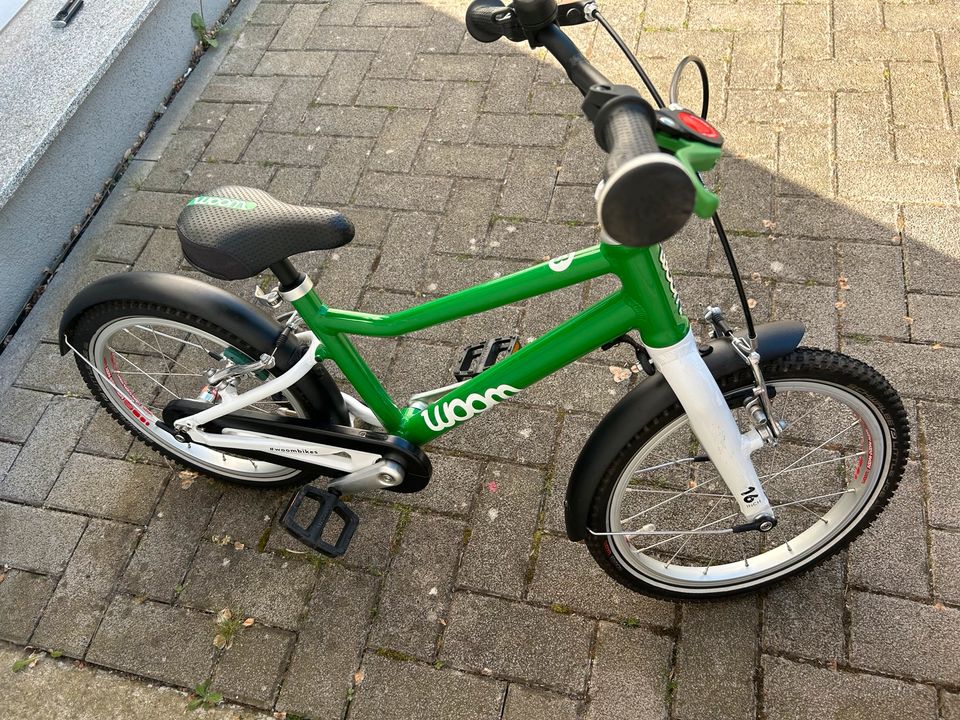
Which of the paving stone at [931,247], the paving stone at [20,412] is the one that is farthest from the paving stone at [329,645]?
the paving stone at [931,247]

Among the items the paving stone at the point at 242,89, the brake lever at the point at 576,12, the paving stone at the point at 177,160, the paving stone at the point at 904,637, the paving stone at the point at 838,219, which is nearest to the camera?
the brake lever at the point at 576,12

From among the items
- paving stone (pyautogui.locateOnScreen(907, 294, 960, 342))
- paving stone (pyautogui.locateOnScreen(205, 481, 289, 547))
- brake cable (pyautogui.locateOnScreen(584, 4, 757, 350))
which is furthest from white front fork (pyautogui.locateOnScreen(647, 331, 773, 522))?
paving stone (pyautogui.locateOnScreen(205, 481, 289, 547))

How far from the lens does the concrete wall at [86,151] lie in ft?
11.2

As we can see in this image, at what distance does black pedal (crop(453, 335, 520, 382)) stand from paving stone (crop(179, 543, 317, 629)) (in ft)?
2.97

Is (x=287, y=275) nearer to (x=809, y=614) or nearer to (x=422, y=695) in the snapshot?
(x=422, y=695)

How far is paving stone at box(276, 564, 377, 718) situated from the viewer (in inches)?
91.0

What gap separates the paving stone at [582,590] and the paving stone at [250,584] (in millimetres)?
712

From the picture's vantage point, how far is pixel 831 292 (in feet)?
9.75

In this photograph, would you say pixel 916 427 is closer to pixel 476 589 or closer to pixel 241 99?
pixel 476 589

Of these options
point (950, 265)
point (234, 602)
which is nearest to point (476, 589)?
point (234, 602)

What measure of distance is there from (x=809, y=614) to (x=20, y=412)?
2776mm

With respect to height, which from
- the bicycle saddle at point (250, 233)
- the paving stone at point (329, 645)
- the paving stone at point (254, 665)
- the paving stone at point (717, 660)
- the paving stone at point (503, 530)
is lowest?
the paving stone at point (717, 660)

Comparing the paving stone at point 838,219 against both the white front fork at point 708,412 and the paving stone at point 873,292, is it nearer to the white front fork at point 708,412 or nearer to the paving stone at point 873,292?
the paving stone at point 873,292

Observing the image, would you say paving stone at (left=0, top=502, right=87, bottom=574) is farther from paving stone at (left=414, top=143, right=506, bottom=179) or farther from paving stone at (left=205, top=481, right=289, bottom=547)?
paving stone at (left=414, top=143, right=506, bottom=179)
